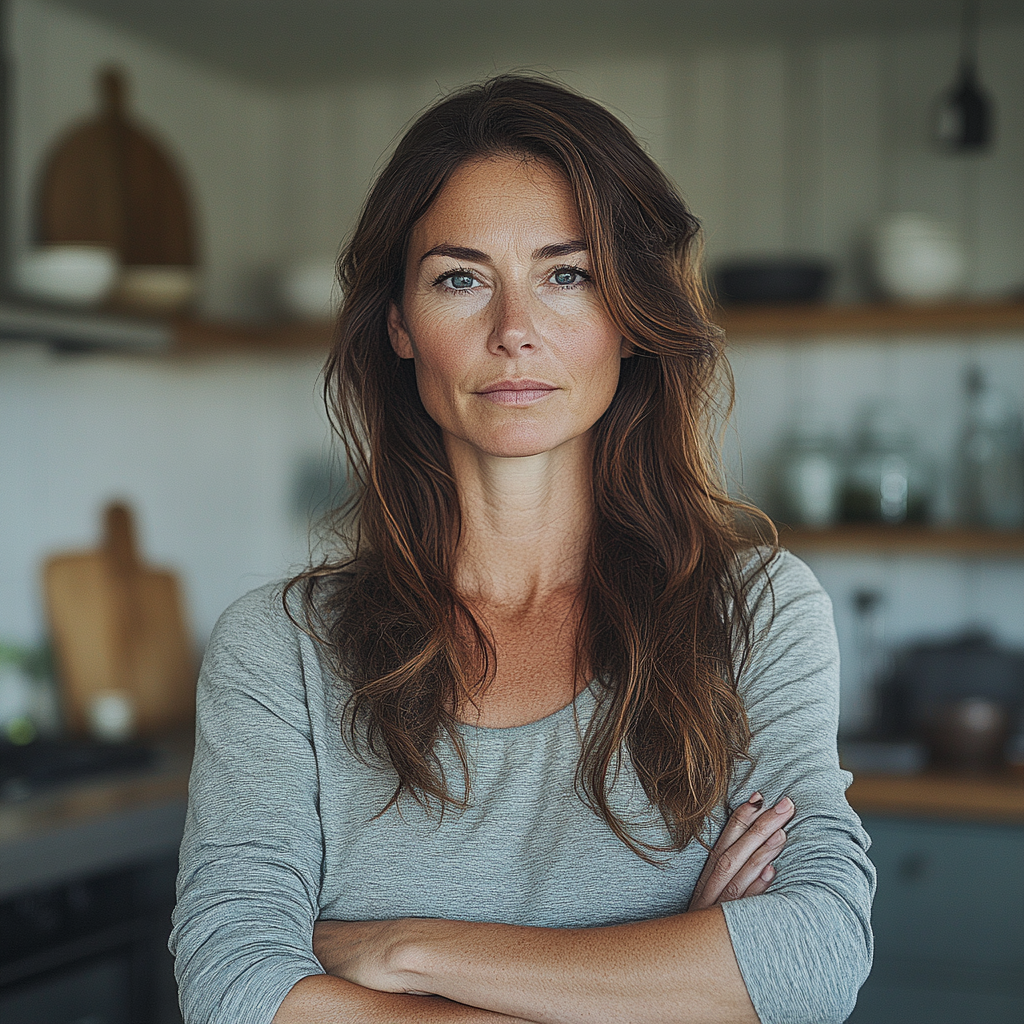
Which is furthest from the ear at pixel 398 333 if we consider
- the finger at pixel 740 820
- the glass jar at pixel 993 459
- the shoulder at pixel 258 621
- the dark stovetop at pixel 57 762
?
the glass jar at pixel 993 459

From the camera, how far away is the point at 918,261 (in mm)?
3139

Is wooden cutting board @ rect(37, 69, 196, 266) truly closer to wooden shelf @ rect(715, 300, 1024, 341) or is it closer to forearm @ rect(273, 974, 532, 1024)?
wooden shelf @ rect(715, 300, 1024, 341)

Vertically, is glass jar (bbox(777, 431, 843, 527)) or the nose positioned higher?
the nose

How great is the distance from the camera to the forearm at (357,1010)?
3.73ft

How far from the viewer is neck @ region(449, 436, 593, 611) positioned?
1.42m

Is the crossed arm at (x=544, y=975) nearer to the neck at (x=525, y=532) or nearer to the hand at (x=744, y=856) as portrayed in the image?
the hand at (x=744, y=856)

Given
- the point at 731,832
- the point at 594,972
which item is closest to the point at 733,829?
the point at 731,832

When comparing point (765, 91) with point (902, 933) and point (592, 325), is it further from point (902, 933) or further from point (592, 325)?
point (592, 325)

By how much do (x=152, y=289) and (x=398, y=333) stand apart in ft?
6.17

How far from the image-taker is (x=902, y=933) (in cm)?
275

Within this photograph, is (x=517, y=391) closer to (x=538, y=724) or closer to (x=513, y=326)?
(x=513, y=326)

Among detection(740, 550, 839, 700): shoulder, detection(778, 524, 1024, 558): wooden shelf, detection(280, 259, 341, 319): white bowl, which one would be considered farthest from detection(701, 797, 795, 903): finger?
detection(280, 259, 341, 319): white bowl

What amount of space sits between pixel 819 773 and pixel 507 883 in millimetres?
320

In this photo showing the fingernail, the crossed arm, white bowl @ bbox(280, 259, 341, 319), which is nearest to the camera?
the crossed arm
